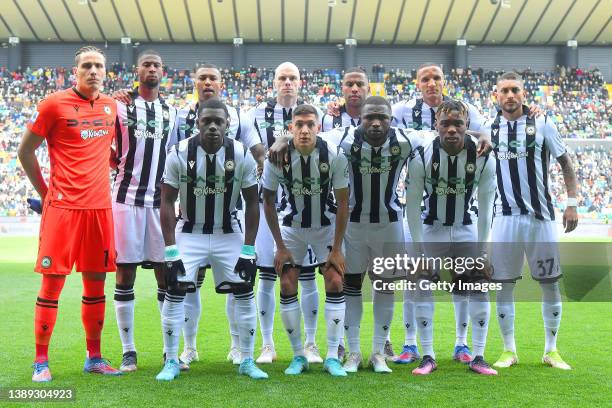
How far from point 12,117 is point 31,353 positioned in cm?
2730

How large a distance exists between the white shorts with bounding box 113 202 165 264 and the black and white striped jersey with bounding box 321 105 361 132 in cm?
162

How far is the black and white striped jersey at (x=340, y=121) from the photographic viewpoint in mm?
6160

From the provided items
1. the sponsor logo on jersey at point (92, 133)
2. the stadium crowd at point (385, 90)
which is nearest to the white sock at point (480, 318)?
the sponsor logo on jersey at point (92, 133)

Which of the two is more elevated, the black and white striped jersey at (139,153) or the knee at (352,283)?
the black and white striped jersey at (139,153)

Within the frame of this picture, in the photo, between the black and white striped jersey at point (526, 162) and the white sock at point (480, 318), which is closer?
the white sock at point (480, 318)

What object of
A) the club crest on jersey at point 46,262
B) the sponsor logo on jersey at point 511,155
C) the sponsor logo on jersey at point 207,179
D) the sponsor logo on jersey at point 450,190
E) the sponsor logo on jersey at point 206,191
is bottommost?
the club crest on jersey at point 46,262

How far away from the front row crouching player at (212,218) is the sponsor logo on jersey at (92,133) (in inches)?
20.8

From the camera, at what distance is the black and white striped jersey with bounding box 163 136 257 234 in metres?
5.21

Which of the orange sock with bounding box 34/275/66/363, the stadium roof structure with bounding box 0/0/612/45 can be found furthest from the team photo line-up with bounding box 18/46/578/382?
the stadium roof structure with bounding box 0/0/612/45

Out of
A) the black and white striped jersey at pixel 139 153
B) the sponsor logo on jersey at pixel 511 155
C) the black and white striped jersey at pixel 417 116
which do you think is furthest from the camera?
the black and white striped jersey at pixel 417 116

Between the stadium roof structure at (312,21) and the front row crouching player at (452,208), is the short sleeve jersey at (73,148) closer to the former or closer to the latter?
the front row crouching player at (452,208)

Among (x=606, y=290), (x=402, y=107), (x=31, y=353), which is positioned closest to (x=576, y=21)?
(x=606, y=290)

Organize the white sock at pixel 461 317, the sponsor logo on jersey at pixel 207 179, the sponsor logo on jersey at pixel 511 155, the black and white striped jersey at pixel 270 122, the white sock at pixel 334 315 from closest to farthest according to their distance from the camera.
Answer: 1. the sponsor logo on jersey at pixel 207 179
2. the white sock at pixel 334 315
3. the sponsor logo on jersey at pixel 511 155
4. the white sock at pixel 461 317
5. the black and white striped jersey at pixel 270 122

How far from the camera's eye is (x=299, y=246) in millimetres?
5492
